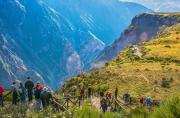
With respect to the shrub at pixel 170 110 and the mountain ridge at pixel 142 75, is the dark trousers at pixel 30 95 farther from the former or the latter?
the shrub at pixel 170 110

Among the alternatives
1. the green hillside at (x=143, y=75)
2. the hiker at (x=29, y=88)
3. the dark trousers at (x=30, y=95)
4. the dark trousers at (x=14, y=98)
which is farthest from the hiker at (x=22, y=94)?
the green hillside at (x=143, y=75)

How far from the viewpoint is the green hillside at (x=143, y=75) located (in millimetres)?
90400

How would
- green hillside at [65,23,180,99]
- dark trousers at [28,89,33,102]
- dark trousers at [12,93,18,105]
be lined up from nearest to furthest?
→ dark trousers at [12,93,18,105]
dark trousers at [28,89,33,102]
green hillside at [65,23,180,99]

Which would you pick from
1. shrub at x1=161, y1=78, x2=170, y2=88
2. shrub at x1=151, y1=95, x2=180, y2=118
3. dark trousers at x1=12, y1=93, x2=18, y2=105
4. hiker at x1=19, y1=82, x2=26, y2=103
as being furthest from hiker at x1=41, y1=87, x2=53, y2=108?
shrub at x1=161, y1=78, x2=170, y2=88

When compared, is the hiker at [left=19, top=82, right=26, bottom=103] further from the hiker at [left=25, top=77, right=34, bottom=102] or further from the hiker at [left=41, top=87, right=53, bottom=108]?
the hiker at [left=41, top=87, right=53, bottom=108]

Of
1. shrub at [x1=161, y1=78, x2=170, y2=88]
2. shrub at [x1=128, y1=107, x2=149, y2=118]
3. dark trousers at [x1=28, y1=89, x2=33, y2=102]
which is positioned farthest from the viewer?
shrub at [x1=161, y1=78, x2=170, y2=88]

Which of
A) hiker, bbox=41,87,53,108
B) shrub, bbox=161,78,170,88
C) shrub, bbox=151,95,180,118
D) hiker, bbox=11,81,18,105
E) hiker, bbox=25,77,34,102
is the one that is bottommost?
shrub, bbox=151,95,180,118

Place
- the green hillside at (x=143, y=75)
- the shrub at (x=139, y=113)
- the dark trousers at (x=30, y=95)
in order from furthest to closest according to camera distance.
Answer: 1. the green hillside at (x=143, y=75)
2. the dark trousers at (x=30, y=95)
3. the shrub at (x=139, y=113)

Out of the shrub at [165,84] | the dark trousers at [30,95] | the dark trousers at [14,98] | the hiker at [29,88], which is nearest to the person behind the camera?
the dark trousers at [14,98]

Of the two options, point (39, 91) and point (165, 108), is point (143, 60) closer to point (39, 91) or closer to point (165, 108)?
point (39, 91)

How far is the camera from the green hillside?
297 ft

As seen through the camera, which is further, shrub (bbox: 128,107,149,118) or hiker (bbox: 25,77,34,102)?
hiker (bbox: 25,77,34,102)

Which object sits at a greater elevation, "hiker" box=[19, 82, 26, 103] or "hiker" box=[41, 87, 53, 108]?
"hiker" box=[19, 82, 26, 103]

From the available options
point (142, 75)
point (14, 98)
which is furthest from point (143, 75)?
point (14, 98)
